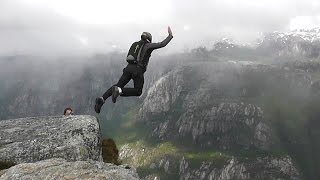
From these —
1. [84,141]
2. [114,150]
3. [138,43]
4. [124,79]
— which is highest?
[138,43]

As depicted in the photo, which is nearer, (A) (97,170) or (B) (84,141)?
(A) (97,170)

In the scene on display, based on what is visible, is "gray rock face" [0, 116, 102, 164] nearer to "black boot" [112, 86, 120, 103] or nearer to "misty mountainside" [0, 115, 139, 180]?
"misty mountainside" [0, 115, 139, 180]

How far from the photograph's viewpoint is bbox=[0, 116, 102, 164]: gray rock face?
20312 mm

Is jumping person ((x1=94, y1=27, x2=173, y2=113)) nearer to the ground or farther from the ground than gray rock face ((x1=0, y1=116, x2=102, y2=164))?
farther from the ground

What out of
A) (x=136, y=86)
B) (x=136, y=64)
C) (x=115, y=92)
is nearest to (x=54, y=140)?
(x=115, y=92)

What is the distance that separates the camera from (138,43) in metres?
21.4

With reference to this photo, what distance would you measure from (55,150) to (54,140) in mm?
677

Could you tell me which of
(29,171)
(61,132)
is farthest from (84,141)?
(29,171)

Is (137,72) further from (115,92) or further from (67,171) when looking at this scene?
(67,171)

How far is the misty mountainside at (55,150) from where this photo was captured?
16.0 metres

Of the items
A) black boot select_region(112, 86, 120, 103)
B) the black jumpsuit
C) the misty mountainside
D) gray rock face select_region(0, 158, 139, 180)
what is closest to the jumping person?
the black jumpsuit

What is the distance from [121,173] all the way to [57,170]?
242 centimetres

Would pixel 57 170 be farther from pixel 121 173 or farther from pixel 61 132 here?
pixel 61 132

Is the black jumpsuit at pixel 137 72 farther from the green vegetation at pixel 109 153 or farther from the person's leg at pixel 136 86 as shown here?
the green vegetation at pixel 109 153
